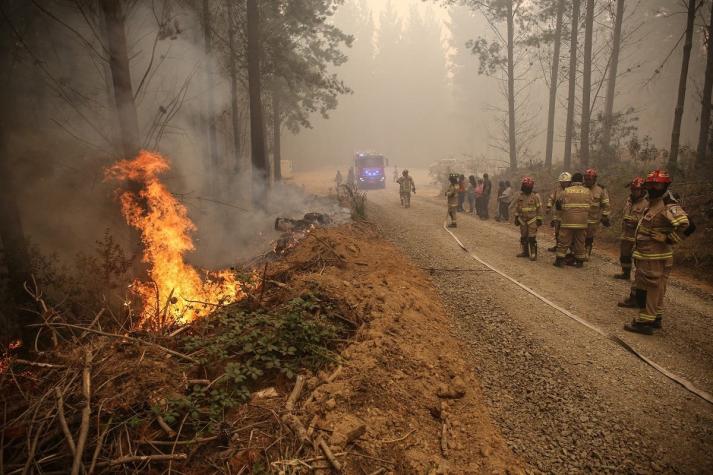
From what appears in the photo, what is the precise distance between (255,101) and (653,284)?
13.9m

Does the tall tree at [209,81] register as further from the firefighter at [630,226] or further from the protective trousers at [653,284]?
the protective trousers at [653,284]

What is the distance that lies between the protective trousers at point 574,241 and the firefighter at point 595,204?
46cm

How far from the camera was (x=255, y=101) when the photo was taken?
14.9 meters

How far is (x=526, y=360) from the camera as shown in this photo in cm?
491

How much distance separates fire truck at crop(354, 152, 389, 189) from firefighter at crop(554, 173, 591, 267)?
80.6ft

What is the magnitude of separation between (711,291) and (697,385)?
16.0 ft

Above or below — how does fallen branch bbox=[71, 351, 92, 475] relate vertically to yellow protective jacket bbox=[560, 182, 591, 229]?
below

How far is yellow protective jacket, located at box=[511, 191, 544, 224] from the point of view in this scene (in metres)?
9.71

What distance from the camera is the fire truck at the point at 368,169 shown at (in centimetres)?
3312

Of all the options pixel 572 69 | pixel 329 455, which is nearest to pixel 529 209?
pixel 329 455

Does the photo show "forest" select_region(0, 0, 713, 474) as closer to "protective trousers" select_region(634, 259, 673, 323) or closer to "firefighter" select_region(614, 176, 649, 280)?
"firefighter" select_region(614, 176, 649, 280)

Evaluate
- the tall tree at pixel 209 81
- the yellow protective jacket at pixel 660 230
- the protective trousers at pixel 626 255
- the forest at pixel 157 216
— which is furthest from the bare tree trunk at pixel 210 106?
the yellow protective jacket at pixel 660 230

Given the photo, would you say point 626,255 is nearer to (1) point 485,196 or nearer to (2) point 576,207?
(2) point 576,207

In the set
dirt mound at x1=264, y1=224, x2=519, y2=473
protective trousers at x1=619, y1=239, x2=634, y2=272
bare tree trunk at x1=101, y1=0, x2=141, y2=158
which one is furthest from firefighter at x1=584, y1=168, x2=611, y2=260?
bare tree trunk at x1=101, y1=0, x2=141, y2=158
